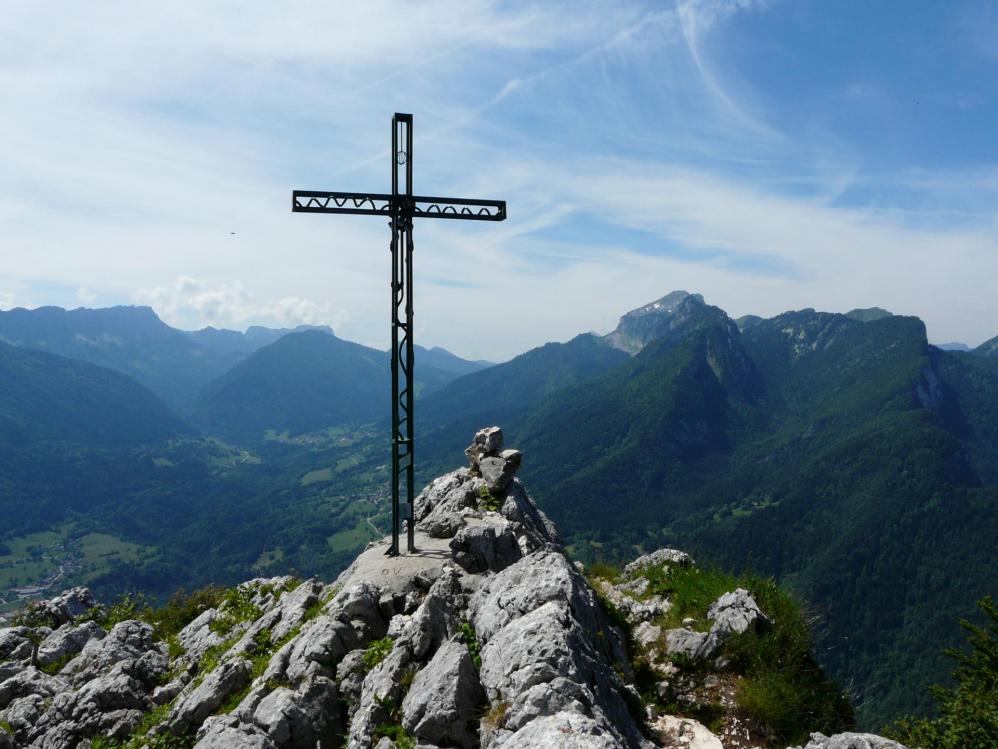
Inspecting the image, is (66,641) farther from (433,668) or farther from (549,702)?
(549,702)

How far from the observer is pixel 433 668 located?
10.1 metres

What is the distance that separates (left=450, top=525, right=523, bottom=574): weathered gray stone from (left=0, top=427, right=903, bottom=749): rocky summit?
0.04 meters

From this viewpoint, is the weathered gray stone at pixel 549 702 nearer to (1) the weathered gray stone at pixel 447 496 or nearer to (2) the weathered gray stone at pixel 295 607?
(2) the weathered gray stone at pixel 295 607

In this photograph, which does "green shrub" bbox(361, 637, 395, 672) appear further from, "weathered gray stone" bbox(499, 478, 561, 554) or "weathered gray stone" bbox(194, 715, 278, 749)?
"weathered gray stone" bbox(499, 478, 561, 554)

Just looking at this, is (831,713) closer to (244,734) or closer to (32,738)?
(244,734)

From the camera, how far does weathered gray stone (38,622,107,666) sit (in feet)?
66.4

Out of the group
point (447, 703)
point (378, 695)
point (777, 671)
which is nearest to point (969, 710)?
point (777, 671)

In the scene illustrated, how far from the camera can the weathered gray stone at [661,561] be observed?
74.1 feet

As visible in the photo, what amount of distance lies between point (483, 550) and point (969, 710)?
1316 cm

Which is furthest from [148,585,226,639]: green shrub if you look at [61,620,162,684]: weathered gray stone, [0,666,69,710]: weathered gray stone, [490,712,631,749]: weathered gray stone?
[490,712,631,749]: weathered gray stone

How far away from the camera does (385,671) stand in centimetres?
1116

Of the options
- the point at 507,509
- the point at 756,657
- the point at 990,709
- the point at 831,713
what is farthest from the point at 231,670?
the point at 990,709

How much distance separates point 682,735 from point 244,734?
328 inches

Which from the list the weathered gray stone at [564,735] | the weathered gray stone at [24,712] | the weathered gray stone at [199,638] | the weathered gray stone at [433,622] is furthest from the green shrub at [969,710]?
the weathered gray stone at [24,712]
